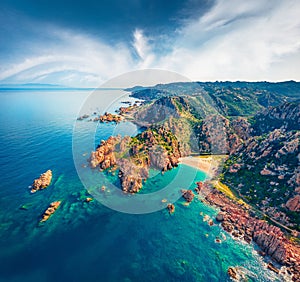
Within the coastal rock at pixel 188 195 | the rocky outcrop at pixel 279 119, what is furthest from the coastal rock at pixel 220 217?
the rocky outcrop at pixel 279 119

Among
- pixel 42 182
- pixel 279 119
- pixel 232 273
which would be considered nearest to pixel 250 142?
pixel 279 119

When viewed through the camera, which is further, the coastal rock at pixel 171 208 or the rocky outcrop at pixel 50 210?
the coastal rock at pixel 171 208

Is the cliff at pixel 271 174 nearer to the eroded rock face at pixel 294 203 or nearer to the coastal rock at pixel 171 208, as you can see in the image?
the eroded rock face at pixel 294 203

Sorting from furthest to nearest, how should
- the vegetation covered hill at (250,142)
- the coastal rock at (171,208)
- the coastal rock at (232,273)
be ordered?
the vegetation covered hill at (250,142)
the coastal rock at (171,208)
the coastal rock at (232,273)

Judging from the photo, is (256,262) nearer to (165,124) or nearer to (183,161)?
(183,161)

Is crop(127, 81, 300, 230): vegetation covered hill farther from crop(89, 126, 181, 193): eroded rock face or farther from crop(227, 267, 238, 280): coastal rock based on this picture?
crop(227, 267, 238, 280): coastal rock

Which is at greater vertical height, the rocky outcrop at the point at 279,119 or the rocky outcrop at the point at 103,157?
the rocky outcrop at the point at 279,119

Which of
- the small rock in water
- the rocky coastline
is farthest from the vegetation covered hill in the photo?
the small rock in water
